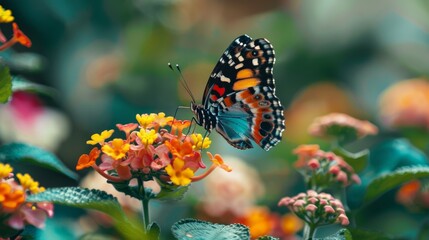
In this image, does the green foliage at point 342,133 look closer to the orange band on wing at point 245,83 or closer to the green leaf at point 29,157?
the orange band on wing at point 245,83

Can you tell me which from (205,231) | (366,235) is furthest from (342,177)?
(205,231)

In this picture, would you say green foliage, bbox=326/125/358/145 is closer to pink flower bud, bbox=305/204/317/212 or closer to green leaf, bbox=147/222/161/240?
pink flower bud, bbox=305/204/317/212

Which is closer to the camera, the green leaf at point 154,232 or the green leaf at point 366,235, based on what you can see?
the green leaf at point 154,232

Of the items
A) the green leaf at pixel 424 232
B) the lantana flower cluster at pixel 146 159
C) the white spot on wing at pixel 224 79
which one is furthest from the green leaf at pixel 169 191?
the green leaf at pixel 424 232

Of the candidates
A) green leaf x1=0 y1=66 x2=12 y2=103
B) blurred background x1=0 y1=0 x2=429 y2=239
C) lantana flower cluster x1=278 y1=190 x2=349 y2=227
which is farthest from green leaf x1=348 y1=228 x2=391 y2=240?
blurred background x1=0 y1=0 x2=429 y2=239

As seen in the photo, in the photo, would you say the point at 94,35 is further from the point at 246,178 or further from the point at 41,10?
the point at 246,178

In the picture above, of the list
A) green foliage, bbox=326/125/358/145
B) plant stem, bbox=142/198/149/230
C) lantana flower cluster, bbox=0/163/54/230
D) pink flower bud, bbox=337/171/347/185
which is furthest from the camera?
green foliage, bbox=326/125/358/145
